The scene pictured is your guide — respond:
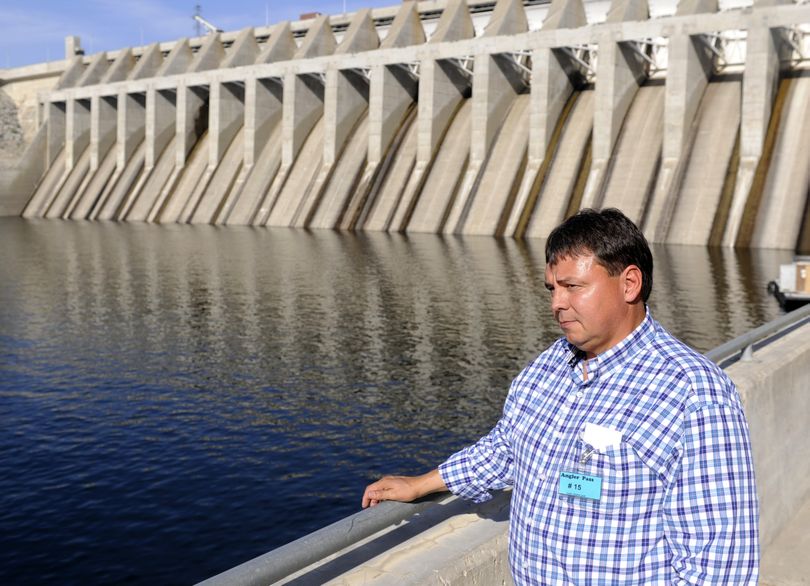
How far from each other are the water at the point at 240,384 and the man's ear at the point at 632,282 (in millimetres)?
8050

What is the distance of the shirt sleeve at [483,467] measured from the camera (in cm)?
346

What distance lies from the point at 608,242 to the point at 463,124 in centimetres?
5278

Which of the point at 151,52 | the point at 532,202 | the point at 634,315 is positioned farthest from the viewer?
the point at 151,52

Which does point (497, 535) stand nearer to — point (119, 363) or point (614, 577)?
point (614, 577)

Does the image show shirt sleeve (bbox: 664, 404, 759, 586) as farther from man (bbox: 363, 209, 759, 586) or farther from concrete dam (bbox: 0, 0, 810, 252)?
concrete dam (bbox: 0, 0, 810, 252)

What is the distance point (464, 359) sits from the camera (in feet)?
64.5

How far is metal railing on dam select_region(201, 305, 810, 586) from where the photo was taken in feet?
11.3

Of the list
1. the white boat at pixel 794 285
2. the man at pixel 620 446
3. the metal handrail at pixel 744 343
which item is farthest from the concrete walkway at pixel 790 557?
the white boat at pixel 794 285

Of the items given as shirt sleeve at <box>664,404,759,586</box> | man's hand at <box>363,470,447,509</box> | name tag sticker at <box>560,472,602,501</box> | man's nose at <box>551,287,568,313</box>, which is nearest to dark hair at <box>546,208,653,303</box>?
man's nose at <box>551,287,568,313</box>

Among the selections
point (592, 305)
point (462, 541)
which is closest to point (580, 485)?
point (592, 305)

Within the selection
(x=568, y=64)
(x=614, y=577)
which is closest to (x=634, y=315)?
(x=614, y=577)

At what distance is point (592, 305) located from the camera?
302cm

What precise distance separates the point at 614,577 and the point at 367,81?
2406 inches

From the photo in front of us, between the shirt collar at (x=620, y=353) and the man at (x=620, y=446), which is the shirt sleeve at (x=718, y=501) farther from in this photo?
the shirt collar at (x=620, y=353)
